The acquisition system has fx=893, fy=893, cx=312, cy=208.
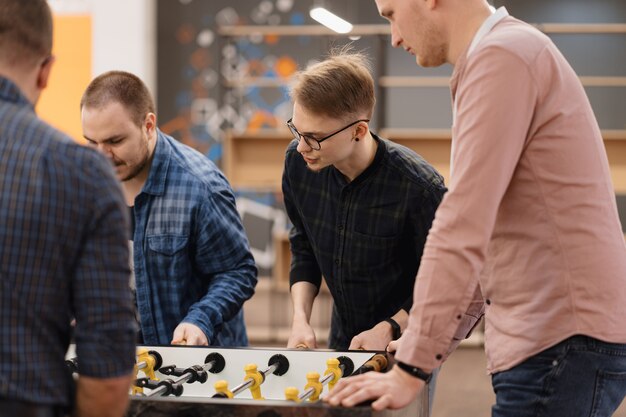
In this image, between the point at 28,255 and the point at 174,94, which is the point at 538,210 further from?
the point at 174,94

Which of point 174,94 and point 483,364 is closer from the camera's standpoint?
point 483,364

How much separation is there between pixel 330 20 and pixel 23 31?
6.98m

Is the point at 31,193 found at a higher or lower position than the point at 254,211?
higher

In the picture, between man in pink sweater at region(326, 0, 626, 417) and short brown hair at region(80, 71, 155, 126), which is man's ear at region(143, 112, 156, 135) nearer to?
short brown hair at region(80, 71, 155, 126)

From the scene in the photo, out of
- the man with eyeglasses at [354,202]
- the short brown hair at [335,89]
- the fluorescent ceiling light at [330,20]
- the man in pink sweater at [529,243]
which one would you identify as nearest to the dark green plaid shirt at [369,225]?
the man with eyeglasses at [354,202]

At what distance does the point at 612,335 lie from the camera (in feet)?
5.08

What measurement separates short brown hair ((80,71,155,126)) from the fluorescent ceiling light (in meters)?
5.29

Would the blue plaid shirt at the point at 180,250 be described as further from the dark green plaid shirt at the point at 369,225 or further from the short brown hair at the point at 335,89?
the short brown hair at the point at 335,89

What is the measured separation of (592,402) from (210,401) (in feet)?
2.27

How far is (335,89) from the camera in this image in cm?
244

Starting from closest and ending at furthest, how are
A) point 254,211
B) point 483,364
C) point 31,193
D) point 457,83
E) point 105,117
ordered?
1. point 31,193
2. point 457,83
3. point 105,117
4. point 483,364
5. point 254,211

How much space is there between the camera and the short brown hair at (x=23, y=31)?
Answer: 4.24 ft

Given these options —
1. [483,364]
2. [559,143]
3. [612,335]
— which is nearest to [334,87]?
[559,143]

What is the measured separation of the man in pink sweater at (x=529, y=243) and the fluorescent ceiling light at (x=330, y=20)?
6.45 m
